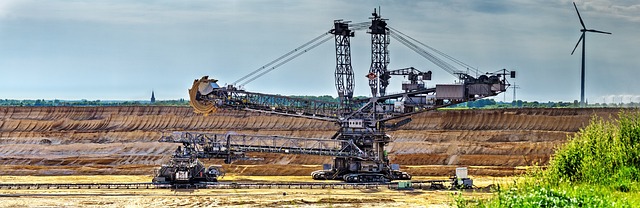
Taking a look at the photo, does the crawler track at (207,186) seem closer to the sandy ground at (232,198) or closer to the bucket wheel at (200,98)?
the sandy ground at (232,198)

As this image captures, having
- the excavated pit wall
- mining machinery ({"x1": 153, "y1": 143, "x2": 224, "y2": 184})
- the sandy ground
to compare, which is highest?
the excavated pit wall

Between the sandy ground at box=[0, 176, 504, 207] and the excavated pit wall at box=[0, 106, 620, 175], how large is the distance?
19004mm

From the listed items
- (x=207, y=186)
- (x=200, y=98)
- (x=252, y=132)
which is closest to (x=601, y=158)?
(x=207, y=186)

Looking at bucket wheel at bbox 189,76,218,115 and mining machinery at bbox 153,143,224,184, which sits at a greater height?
bucket wheel at bbox 189,76,218,115

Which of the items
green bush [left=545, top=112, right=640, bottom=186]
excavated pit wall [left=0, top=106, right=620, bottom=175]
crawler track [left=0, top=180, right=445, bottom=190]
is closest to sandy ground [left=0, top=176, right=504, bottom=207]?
crawler track [left=0, top=180, right=445, bottom=190]

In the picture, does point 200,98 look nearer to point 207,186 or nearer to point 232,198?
point 207,186

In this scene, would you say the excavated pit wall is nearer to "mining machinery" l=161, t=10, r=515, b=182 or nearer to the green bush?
"mining machinery" l=161, t=10, r=515, b=182

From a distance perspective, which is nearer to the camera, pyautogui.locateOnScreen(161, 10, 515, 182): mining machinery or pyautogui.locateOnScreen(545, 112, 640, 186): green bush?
pyautogui.locateOnScreen(545, 112, 640, 186): green bush

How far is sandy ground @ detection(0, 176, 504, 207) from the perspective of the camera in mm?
62812

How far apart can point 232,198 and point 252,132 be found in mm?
54928

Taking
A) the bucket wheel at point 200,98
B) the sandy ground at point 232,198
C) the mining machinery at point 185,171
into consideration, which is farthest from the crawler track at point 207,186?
the bucket wheel at point 200,98

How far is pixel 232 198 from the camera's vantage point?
6625 cm

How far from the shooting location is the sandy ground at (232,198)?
206 ft

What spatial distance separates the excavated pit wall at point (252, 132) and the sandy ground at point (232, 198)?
19.0 meters
